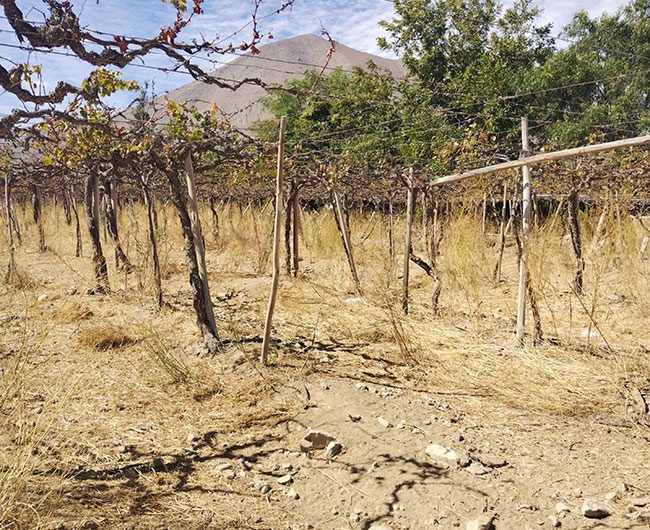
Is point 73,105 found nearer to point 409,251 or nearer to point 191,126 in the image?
point 191,126

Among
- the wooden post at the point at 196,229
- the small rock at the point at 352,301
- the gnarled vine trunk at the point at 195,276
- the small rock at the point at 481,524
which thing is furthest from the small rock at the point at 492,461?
the small rock at the point at 352,301

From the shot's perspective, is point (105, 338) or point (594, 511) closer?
point (594, 511)

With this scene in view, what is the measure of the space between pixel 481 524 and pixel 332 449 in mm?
936

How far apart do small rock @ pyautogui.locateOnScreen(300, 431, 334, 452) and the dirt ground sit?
0.04 meters

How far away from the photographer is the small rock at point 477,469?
262cm

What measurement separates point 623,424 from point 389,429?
1469mm

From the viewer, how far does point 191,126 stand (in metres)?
4.61

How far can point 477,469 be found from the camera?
2.63 metres

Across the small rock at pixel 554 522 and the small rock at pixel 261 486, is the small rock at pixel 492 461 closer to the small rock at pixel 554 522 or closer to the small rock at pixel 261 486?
the small rock at pixel 554 522

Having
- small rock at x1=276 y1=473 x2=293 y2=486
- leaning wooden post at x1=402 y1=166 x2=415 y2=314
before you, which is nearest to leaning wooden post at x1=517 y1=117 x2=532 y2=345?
leaning wooden post at x1=402 y1=166 x2=415 y2=314

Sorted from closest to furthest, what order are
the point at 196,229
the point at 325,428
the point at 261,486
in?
the point at 261,486 < the point at 325,428 < the point at 196,229

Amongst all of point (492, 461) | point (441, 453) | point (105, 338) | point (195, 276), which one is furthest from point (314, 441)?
point (105, 338)

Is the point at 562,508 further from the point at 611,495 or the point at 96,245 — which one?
the point at 96,245

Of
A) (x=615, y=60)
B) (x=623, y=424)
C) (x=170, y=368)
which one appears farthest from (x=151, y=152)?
(x=615, y=60)
